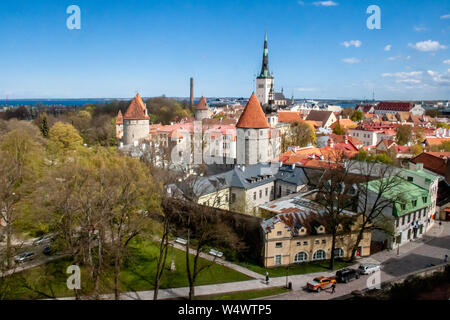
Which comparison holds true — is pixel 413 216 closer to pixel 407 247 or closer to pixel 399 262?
pixel 407 247

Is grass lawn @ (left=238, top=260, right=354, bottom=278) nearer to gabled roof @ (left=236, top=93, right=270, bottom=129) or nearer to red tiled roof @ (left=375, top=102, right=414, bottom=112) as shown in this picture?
gabled roof @ (left=236, top=93, right=270, bottom=129)

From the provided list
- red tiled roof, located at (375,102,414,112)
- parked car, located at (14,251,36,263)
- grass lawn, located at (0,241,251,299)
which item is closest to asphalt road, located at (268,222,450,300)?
grass lawn, located at (0,241,251,299)

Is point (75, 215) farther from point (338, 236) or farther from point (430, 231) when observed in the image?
point (430, 231)

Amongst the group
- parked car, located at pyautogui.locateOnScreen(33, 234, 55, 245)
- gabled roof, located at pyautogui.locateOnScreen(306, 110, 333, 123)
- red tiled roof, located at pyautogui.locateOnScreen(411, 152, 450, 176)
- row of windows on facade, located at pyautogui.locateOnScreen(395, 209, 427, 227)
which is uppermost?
gabled roof, located at pyautogui.locateOnScreen(306, 110, 333, 123)

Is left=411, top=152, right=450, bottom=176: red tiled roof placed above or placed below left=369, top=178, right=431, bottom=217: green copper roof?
above

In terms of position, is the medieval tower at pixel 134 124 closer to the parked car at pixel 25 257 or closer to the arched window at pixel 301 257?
the parked car at pixel 25 257

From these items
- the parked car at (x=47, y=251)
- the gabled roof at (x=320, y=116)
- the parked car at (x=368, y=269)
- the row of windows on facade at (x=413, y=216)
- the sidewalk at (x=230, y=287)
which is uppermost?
the gabled roof at (x=320, y=116)

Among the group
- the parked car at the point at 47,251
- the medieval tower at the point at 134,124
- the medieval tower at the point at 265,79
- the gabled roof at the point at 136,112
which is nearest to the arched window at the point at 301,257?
the parked car at the point at 47,251
